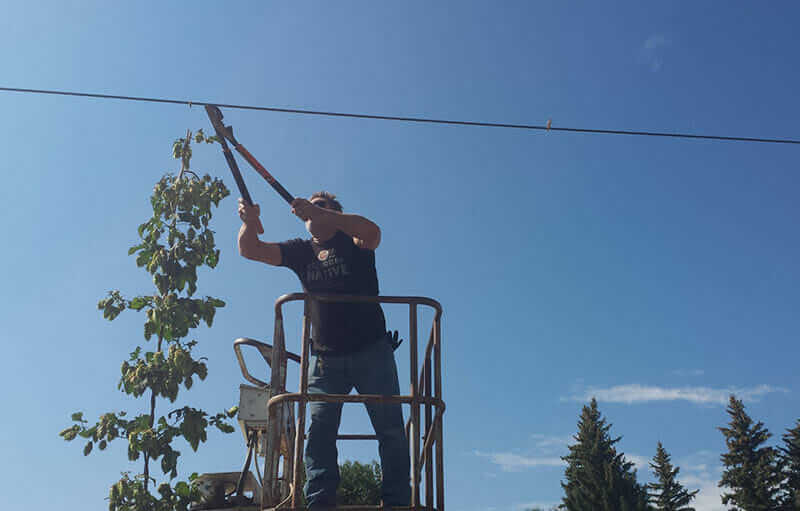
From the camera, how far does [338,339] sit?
4633 millimetres

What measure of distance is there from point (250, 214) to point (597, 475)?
215 ft

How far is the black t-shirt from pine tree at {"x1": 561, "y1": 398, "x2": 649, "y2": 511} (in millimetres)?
64208

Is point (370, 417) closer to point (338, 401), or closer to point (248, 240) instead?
point (338, 401)

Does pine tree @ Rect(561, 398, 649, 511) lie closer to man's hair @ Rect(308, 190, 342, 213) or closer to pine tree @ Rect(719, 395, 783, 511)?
pine tree @ Rect(719, 395, 783, 511)

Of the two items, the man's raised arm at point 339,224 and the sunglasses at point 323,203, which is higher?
the sunglasses at point 323,203

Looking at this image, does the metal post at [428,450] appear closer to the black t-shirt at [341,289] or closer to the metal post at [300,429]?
the black t-shirt at [341,289]

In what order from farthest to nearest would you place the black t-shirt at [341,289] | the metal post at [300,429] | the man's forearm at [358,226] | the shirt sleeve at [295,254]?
the shirt sleeve at [295,254] → the man's forearm at [358,226] → the black t-shirt at [341,289] → the metal post at [300,429]

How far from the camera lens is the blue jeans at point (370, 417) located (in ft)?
14.0

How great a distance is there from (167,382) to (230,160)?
2.80 metres

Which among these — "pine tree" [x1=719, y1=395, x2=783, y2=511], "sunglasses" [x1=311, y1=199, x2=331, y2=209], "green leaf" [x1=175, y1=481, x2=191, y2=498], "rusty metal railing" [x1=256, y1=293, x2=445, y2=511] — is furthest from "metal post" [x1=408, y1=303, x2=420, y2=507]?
Answer: "pine tree" [x1=719, y1=395, x2=783, y2=511]

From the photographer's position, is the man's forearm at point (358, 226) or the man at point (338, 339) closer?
the man at point (338, 339)

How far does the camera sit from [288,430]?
492 cm

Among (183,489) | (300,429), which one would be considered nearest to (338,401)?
(300,429)

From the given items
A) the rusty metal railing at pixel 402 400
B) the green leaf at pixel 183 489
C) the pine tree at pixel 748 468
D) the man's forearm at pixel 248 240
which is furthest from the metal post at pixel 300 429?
the pine tree at pixel 748 468
